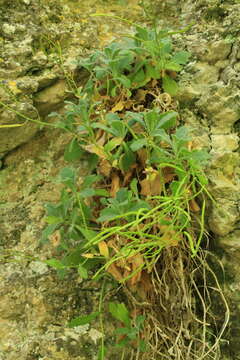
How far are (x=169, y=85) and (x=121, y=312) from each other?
2.81 ft

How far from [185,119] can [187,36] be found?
1.40ft

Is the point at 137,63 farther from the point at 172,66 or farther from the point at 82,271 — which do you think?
the point at 82,271

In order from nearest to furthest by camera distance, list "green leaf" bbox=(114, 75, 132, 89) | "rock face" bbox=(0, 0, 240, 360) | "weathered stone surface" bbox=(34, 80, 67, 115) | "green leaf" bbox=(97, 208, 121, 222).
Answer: "green leaf" bbox=(97, 208, 121, 222) < "rock face" bbox=(0, 0, 240, 360) < "green leaf" bbox=(114, 75, 132, 89) < "weathered stone surface" bbox=(34, 80, 67, 115)

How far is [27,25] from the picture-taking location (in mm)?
1626

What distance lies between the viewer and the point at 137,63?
4.86 feet

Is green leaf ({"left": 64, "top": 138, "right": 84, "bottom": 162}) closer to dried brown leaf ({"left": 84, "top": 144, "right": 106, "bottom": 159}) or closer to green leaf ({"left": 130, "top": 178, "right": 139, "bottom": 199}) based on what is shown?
dried brown leaf ({"left": 84, "top": 144, "right": 106, "bottom": 159})

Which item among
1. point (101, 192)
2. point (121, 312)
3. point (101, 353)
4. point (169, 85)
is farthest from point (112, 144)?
point (101, 353)

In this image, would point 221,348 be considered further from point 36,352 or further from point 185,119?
point 185,119

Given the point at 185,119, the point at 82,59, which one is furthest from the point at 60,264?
the point at 82,59

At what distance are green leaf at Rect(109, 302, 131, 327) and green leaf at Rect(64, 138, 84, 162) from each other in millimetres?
548

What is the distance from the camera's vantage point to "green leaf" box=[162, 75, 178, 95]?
4.87 feet

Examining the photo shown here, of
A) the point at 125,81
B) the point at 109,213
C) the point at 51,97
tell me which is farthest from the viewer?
the point at 51,97

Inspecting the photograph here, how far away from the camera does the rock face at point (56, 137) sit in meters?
1.28

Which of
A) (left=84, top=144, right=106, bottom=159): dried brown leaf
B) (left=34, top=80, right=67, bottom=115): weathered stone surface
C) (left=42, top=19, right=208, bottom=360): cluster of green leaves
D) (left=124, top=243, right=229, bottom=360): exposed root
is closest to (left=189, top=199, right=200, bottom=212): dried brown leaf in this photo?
(left=42, top=19, right=208, bottom=360): cluster of green leaves
